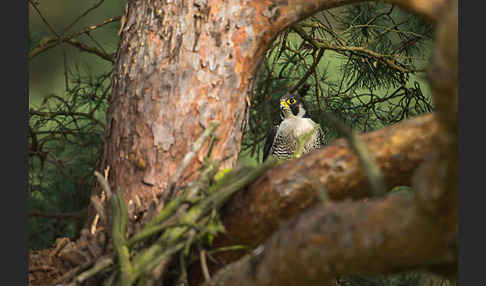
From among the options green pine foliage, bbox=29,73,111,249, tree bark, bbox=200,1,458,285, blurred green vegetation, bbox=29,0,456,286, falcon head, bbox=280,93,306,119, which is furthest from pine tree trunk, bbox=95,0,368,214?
falcon head, bbox=280,93,306,119

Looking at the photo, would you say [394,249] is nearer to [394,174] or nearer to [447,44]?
[447,44]

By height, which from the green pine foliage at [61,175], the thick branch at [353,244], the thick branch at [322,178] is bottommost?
the thick branch at [353,244]

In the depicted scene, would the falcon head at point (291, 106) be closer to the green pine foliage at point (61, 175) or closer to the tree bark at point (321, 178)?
the green pine foliage at point (61, 175)

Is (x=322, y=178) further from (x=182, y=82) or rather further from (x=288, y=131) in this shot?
(x=288, y=131)

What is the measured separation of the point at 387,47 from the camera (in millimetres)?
2488

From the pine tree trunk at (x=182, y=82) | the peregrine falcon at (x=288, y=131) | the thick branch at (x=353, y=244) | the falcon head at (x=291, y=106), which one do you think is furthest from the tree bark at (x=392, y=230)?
the peregrine falcon at (x=288, y=131)

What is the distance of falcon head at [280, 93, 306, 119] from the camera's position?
2961 mm

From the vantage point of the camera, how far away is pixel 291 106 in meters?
3.03

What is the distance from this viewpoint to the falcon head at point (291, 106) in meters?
2.96

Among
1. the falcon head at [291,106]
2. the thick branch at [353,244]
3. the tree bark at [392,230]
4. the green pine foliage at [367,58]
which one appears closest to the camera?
the tree bark at [392,230]

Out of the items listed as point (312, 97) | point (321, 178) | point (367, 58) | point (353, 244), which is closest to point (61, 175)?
point (312, 97)

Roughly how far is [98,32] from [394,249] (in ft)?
11.2

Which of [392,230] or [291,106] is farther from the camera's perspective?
[291,106]

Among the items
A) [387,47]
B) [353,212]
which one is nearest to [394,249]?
[353,212]
